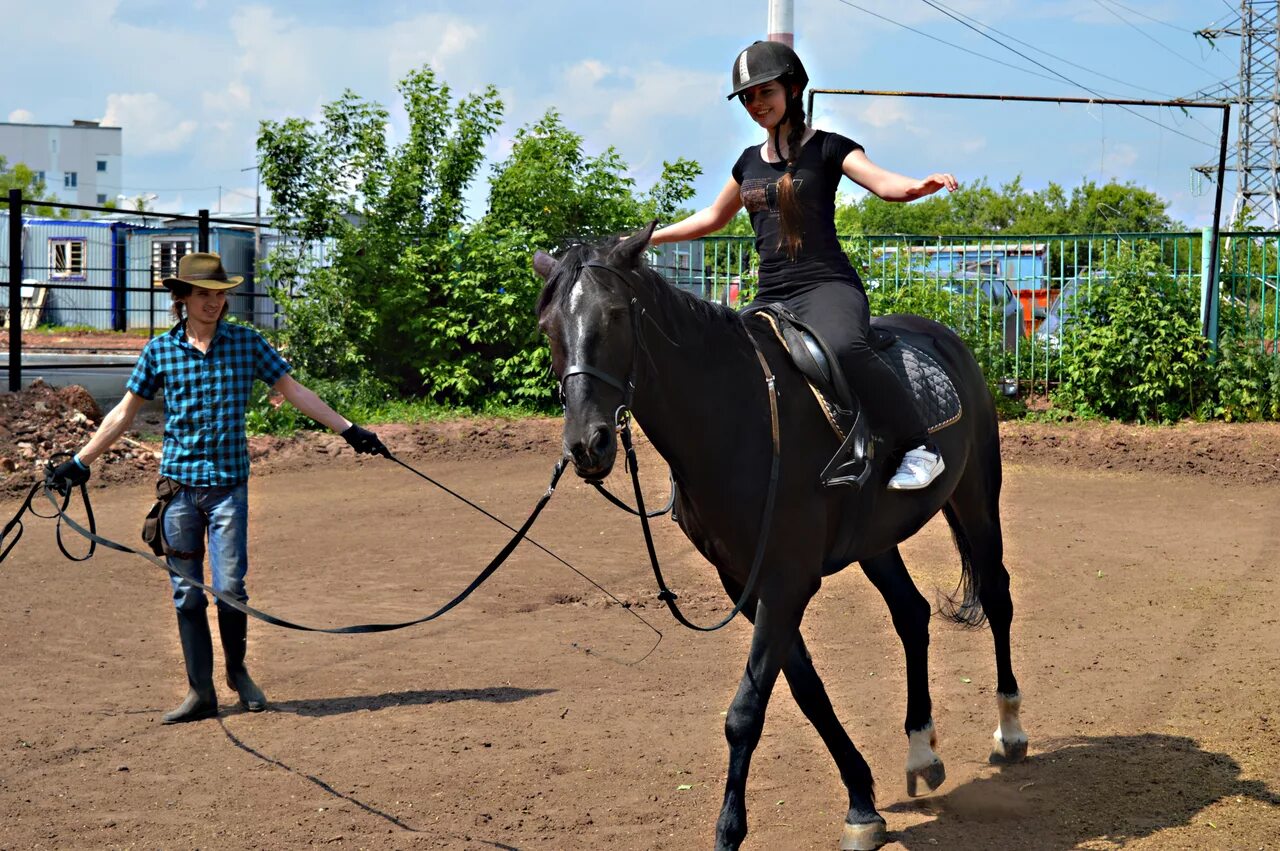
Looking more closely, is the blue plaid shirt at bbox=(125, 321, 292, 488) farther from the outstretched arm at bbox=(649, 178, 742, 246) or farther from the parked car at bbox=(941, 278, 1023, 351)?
the parked car at bbox=(941, 278, 1023, 351)

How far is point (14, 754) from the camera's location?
541 cm

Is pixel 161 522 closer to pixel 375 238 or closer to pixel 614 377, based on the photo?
pixel 614 377

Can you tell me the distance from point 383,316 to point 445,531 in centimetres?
672

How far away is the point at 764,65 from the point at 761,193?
48cm

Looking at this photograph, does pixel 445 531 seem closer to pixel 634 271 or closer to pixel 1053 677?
pixel 1053 677

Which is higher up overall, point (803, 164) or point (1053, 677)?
point (803, 164)

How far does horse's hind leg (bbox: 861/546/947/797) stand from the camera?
5.23 metres

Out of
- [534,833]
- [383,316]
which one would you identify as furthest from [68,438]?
[534,833]

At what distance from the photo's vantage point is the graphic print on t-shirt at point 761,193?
485cm

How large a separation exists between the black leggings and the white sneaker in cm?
9

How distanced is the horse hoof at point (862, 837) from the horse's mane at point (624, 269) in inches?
73.1

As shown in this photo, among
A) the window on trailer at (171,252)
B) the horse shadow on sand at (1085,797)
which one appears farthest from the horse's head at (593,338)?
the window on trailer at (171,252)

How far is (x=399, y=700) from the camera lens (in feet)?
20.7

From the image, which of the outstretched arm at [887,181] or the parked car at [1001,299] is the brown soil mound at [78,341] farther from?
the outstretched arm at [887,181]
